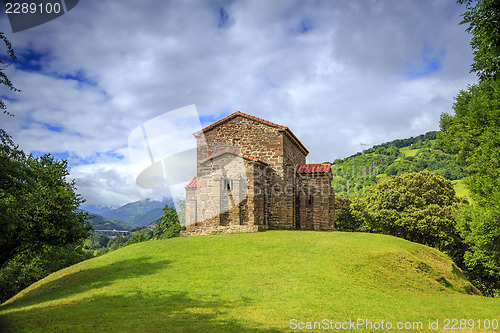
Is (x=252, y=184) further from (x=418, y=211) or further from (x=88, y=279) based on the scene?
(x=418, y=211)

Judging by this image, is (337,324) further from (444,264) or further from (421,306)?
(444,264)

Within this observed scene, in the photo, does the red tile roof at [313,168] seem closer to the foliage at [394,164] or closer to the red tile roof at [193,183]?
the red tile roof at [193,183]

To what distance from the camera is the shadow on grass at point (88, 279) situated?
46.0 feet

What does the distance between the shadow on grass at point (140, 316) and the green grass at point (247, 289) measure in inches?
1.3

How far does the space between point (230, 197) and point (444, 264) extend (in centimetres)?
1673

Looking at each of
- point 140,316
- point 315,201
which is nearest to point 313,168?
point 315,201

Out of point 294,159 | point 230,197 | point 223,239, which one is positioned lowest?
point 223,239

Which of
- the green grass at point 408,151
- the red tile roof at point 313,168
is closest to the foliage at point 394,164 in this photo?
the green grass at point 408,151

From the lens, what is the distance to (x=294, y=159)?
31781 millimetres

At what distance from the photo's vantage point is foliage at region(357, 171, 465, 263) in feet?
114

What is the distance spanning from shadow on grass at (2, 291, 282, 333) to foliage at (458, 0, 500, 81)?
55.0 ft

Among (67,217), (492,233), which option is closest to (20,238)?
(67,217)

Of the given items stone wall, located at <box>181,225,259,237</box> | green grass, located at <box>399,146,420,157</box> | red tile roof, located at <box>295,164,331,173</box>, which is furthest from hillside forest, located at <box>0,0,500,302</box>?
green grass, located at <box>399,146,420,157</box>

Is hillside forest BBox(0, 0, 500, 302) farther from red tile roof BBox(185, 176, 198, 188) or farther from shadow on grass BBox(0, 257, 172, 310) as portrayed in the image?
red tile roof BBox(185, 176, 198, 188)
